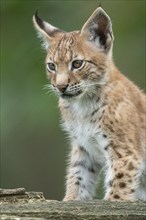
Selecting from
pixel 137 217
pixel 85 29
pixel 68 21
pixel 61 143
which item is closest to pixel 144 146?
pixel 85 29

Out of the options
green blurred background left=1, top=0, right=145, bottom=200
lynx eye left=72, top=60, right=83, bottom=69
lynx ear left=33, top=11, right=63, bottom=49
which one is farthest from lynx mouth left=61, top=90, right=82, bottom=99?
green blurred background left=1, top=0, right=145, bottom=200

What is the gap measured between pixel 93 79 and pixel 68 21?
1165 centimetres

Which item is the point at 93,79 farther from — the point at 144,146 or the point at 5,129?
the point at 5,129

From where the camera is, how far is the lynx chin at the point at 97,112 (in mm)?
16000

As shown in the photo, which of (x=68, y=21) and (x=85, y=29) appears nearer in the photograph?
(x=85, y=29)

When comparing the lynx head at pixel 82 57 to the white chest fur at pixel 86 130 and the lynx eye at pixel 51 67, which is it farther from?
the white chest fur at pixel 86 130

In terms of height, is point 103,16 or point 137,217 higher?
point 103,16

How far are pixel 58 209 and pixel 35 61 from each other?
1395cm

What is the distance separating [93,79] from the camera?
16297 mm

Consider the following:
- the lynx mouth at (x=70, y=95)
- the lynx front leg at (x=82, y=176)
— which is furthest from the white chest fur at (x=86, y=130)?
the lynx mouth at (x=70, y=95)

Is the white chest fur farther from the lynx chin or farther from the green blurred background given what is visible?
the green blurred background

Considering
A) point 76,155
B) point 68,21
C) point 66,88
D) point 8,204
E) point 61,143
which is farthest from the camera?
point 61,143

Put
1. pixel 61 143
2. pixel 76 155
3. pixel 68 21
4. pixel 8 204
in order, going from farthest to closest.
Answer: pixel 61 143 → pixel 68 21 → pixel 76 155 → pixel 8 204

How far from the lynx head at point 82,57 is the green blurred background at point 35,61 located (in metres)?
9.67
